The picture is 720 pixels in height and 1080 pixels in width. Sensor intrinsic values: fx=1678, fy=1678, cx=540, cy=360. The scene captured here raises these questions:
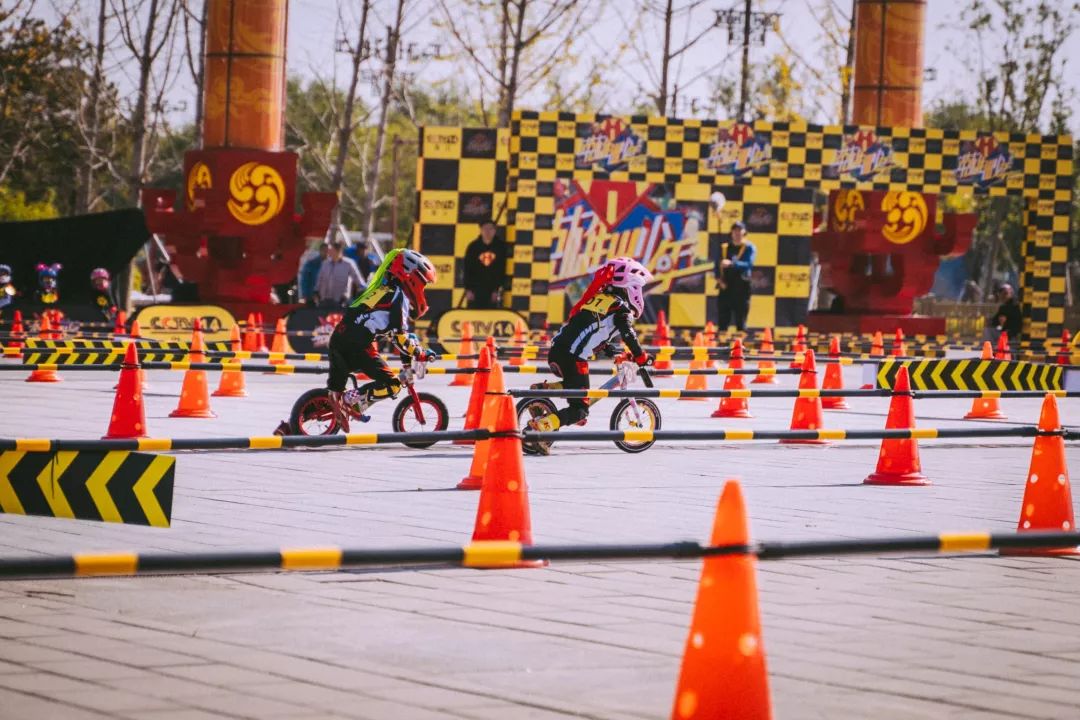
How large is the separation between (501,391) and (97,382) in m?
12.0

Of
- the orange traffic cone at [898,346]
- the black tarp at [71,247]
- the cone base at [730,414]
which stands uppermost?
the black tarp at [71,247]

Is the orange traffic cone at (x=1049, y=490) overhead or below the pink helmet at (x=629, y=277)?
below

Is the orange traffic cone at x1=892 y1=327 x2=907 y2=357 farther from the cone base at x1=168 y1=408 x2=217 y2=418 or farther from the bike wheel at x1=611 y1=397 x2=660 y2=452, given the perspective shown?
the cone base at x1=168 y1=408 x2=217 y2=418

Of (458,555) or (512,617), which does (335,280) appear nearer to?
(512,617)

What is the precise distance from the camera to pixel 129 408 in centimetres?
1106

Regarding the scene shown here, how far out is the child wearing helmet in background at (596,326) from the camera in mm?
11797

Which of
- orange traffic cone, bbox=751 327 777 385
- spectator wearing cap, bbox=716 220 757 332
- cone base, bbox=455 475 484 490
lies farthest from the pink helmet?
spectator wearing cap, bbox=716 220 757 332

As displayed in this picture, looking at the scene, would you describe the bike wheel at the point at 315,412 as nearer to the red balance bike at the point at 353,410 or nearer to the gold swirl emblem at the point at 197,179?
the red balance bike at the point at 353,410

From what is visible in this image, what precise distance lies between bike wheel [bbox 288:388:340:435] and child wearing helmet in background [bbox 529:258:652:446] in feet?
5.22

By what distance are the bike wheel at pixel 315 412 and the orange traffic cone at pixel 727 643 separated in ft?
25.5

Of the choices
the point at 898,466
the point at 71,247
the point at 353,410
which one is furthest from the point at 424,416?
the point at 71,247

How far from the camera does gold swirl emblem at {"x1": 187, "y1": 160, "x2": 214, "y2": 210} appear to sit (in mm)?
22953

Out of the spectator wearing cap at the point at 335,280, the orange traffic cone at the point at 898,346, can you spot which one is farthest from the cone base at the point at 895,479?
the spectator wearing cap at the point at 335,280

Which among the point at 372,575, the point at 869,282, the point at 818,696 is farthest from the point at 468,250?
the point at 818,696
